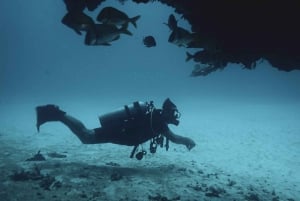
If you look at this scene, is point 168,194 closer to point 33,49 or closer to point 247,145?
point 247,145

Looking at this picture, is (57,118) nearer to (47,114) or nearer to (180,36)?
(47,114)

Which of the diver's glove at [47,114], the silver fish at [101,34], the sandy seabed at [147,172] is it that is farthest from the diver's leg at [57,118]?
the silver fish at [101,34]

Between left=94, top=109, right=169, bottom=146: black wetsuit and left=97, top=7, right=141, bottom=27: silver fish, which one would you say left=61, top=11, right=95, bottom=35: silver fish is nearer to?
left=97, top=7, right=141, bottom=27: silver fish

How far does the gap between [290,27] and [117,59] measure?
502 feet

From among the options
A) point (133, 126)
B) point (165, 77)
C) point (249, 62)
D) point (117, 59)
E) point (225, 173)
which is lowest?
point (225, 173)

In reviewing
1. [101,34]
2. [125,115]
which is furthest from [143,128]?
[101,34]

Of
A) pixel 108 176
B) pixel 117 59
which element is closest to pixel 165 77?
pixel 117 59

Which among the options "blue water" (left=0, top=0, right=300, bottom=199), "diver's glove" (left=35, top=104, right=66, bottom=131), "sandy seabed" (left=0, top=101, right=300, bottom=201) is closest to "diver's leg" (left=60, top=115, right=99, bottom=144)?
"diver's glove" (left=35, top=104, right=66, bottom=131)

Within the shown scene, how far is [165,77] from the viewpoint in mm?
130000

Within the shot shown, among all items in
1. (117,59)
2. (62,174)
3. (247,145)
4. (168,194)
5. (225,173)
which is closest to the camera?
(168,194)

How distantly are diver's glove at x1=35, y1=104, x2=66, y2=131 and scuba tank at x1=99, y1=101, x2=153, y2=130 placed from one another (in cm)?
195

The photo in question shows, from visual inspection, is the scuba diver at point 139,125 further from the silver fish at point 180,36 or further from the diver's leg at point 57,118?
the silver fish at point 180,36

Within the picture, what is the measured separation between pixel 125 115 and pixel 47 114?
9.42ft

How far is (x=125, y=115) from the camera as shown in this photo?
338 inches
